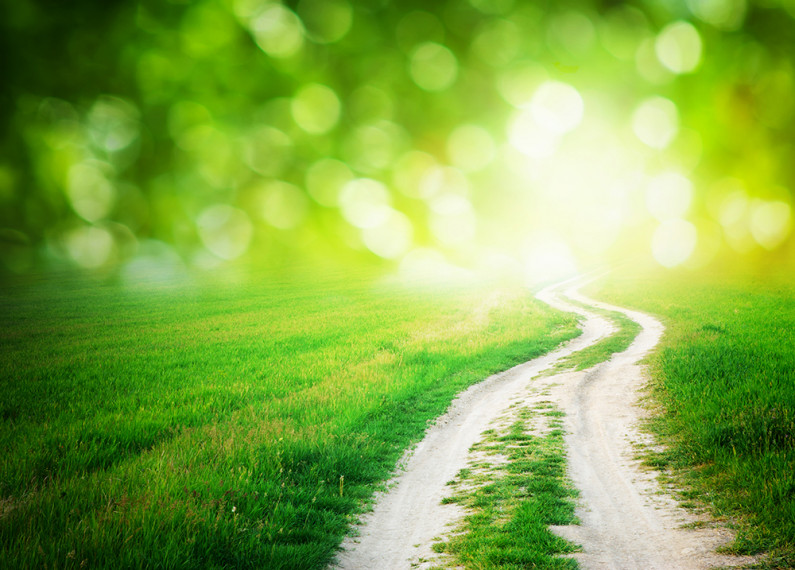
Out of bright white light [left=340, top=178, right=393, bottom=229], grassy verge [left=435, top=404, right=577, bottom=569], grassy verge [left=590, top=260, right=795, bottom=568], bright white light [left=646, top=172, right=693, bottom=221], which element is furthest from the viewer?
bright white light [left=646, top=172, right=693, bottom=221]

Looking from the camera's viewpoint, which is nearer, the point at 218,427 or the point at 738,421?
the point at 738,421

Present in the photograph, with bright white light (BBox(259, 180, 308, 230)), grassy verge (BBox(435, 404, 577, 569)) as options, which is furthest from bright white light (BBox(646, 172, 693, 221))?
bright white light (BBox(259, 180, 308, 230))

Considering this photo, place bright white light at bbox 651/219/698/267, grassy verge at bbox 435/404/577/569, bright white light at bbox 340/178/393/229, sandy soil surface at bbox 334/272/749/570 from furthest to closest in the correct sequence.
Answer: bright white light at bbox 651/219/698/267 → bright white light at bbox 340/178/393/229 → sandy soil surface at bbox 334/272/749/570 → grassy verge at bbox 435/404/577/569

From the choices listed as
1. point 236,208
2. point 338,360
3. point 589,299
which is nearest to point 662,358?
point 338,360

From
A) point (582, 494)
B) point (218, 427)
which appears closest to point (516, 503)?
point (582, 494)

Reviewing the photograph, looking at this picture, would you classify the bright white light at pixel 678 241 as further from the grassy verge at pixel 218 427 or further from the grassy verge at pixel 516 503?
the grassy verge at pixel 516 503

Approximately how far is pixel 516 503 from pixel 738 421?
447 centimetres

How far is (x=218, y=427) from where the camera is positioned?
26.5 feet

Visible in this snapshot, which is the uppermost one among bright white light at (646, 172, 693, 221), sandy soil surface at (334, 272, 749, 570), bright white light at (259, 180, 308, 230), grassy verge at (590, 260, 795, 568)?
bright white light at (646, 172, 693, 221)

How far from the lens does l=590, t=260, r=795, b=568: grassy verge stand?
16.1ft

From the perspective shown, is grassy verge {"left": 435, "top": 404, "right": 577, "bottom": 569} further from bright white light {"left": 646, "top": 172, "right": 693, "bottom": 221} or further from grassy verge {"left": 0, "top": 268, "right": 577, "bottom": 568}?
bright white light {"left": 646, "top": 172, "right": 693, "bottom": 221}

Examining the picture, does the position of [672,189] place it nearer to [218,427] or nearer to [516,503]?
[516,503]

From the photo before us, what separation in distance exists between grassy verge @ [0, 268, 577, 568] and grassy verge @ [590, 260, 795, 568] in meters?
4.60

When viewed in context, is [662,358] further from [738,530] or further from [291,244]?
[291,244]
